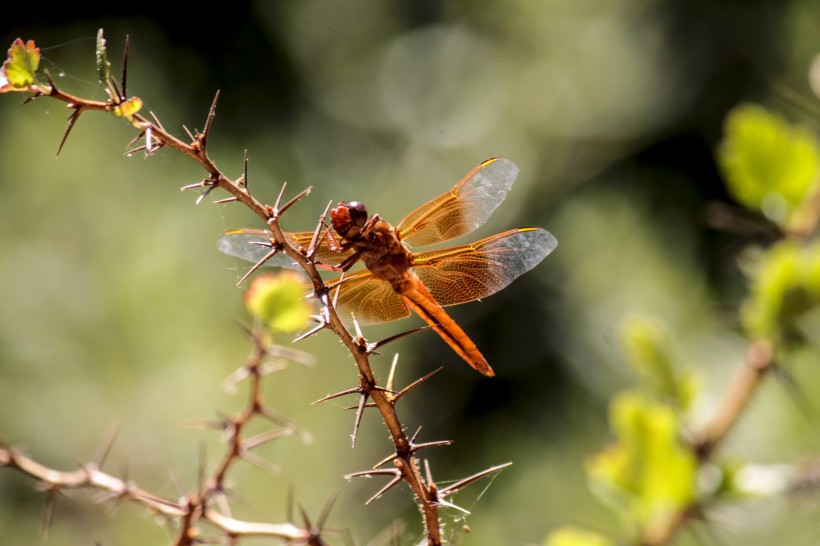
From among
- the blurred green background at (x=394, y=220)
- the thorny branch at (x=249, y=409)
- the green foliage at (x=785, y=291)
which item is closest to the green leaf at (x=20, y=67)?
the thorny branch at (x=249, y=409)

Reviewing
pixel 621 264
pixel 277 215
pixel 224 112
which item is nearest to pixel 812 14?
pixel 621 264

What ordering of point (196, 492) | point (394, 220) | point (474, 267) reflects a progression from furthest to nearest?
point (394, 220) < point (474, 267) < point (196, 492)

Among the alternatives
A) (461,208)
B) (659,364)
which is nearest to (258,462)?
(461,208)

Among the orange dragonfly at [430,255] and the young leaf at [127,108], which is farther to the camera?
the orange dragonfly at [430,255]

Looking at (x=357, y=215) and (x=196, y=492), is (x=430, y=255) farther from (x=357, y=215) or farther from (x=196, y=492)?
(x=196, y=492)

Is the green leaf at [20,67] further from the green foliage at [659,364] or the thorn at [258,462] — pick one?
the green foliage at [659,364]

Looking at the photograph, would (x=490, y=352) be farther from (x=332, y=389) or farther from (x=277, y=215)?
(x=277, y=215)
